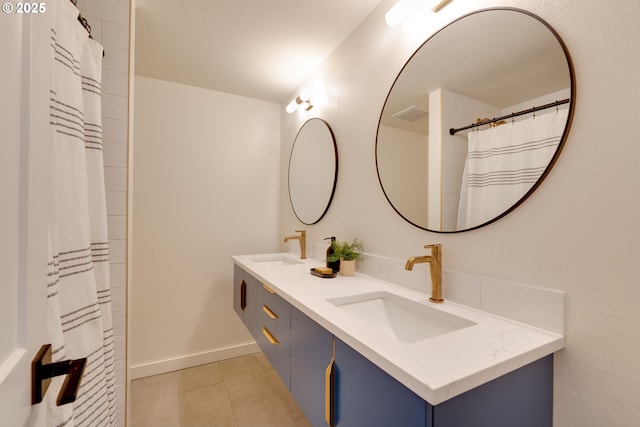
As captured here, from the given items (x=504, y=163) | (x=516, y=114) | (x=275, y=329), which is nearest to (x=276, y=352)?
(x=275, y=329)

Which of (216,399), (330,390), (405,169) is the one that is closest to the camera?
(330,390)

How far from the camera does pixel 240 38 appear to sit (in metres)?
1.85

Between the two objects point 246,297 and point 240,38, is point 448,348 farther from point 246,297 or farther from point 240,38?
point 240,38

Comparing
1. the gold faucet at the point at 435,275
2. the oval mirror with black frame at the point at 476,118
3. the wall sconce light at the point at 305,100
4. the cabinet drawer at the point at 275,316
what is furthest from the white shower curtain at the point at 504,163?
the wall sconce light at the point at 305,100

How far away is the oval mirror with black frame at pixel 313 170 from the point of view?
78.5 inches

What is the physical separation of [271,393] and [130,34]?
235 cm

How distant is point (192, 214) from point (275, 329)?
1.52 m

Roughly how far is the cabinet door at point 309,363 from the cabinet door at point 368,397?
0.09 metres

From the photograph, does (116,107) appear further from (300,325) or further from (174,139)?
(300,325)

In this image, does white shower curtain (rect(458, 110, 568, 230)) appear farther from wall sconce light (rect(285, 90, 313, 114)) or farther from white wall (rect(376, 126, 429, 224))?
wall sconce light (rect(285, 90, 313, 114))

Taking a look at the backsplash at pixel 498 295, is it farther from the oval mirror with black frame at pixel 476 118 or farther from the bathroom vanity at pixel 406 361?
the oval mirror with black frame at pixel 476 118

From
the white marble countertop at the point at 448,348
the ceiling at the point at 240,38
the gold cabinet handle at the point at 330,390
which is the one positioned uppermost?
the ceiling at the point at 240,38

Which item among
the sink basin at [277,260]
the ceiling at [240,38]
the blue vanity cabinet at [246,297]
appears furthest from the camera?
the sink basin at [277,260]

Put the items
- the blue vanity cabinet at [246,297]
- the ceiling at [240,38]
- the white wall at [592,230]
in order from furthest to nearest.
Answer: the blue vanity cabinet at [246,297]
the ceiling at [240,38]
the white wall at [592,230]
